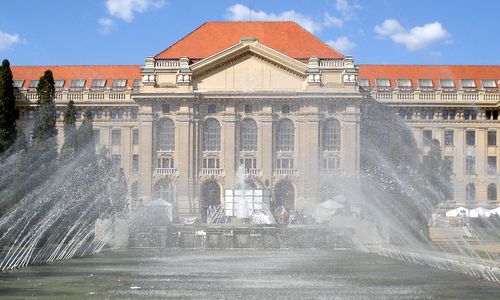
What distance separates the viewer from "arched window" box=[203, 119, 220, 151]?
301 feet

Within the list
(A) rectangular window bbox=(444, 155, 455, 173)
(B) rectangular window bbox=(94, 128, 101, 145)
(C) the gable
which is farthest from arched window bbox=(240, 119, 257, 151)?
(A) rectangular window bbox=(444, 155, 455, 173)

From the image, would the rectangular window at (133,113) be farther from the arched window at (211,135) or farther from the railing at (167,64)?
the arched window at (211,135)

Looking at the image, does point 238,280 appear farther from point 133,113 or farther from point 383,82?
point 383,82

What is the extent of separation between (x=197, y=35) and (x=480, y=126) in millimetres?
30545

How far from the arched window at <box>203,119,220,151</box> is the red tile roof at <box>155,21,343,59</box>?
23.2 ft

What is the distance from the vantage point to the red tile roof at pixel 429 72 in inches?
4063

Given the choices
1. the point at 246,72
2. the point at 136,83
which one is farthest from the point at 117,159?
the point at 246,72

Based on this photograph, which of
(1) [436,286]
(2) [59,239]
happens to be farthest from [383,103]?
(1) [436,286]

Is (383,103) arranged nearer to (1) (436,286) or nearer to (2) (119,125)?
(2) (119,125)

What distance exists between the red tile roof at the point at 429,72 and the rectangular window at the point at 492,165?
7885mm

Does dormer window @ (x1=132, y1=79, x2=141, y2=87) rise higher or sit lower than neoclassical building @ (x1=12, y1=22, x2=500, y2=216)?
higher

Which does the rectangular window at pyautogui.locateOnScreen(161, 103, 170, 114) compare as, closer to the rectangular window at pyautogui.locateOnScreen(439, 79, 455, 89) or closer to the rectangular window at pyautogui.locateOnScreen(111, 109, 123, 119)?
the rectangular window at pyautogui.locateOnScreen(111, 109, 123, 119)

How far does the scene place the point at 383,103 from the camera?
320ft

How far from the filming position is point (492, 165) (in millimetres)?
100125
